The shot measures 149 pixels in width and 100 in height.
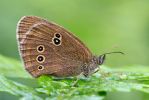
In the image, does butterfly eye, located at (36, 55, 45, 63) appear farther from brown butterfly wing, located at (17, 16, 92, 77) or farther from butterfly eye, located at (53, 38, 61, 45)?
butterfly eye, located at (53, 38, 61, 45)

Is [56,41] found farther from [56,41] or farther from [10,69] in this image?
[10,69]

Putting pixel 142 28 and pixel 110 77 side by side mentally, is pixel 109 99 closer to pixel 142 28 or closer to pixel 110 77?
pixel 110 77

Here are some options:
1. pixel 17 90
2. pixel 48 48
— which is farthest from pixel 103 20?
pixel 17 90

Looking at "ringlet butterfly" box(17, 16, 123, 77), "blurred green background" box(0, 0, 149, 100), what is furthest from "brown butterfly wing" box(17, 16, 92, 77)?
"blurred green background" box(0, 0, 149, 100)

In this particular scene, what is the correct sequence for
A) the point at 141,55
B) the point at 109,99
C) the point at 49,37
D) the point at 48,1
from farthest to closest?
the point at 48,1
the point at 141,55
the point at 109,99
the point at 49,37

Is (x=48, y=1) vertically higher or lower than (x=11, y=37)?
higher

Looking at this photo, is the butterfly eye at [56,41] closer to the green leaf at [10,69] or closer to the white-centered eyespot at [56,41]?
the white-centered eyespot at [56,41]

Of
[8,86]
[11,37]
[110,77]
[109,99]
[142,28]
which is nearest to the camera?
[8,86]

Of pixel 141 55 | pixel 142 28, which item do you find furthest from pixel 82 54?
pixel 142 28
